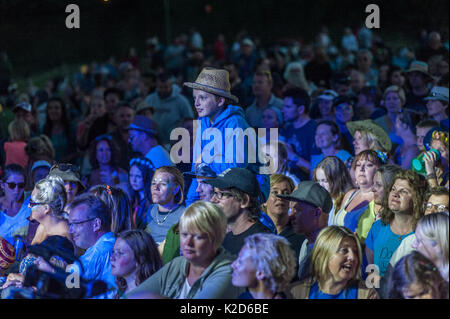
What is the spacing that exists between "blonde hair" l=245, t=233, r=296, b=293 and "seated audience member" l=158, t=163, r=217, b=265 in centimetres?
112

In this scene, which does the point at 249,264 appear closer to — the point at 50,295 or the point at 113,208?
the point at 50,295

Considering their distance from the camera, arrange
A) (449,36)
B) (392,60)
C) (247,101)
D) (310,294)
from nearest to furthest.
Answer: (310,294), (247,101), (449,36), (392,60)

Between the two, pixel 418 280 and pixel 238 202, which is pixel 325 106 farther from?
pixel 418 280

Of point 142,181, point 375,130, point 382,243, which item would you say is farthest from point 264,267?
point 375,130

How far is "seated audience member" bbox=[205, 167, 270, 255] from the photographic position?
4.52 m

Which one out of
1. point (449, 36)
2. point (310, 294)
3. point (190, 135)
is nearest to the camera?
point (310, 294)

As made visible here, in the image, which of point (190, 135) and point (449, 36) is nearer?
point (190, 135)

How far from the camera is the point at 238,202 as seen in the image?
15.0 feet

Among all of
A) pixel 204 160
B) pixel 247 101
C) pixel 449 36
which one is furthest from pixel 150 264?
pixel 449 36

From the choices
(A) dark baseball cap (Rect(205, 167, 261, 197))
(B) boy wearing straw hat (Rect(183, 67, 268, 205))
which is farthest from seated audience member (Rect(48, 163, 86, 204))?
(A) dark baseball cap (Rect(205, 167, 261, 197))

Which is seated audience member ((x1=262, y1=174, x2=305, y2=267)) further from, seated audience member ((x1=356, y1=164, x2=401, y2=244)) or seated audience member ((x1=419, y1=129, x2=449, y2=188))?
seated audience member ((x1=419, y1=129, x2=449, y2=188))

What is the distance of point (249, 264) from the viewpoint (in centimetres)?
369

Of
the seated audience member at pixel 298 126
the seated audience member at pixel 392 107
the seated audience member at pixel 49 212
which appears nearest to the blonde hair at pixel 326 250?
the seated audience member at pixel 49 212

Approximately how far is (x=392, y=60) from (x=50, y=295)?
10159mm
